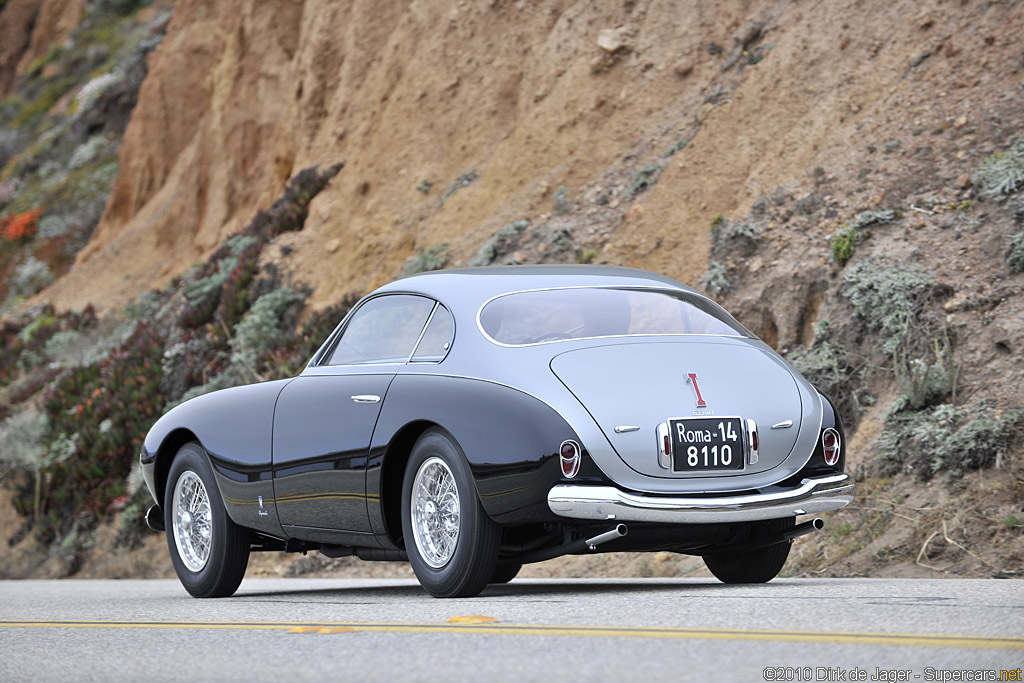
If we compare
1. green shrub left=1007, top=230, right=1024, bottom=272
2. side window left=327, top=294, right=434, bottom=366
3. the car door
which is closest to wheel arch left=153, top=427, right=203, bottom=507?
the car door

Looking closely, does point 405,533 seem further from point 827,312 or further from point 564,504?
point 827,312

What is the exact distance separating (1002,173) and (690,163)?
15.1 ft

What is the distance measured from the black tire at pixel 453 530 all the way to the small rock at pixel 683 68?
1227 cm

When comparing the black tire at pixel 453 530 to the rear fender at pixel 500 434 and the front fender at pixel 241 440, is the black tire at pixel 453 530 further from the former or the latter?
the front fender at pixel 241 440

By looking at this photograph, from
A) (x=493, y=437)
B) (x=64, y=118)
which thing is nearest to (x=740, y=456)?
→ (x=493, y=437)

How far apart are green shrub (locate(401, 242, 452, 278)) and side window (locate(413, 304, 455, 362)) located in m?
10.4

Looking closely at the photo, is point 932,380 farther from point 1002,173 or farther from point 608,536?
point 608,536

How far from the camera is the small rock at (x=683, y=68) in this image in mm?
18312

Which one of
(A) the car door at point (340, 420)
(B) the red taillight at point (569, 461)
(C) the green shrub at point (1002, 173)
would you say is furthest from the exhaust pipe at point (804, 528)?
(C) the green shrub at point (1002, 173)

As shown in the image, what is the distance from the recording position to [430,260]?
A: 18203mm

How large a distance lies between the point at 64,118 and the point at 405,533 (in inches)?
Answer: 1617

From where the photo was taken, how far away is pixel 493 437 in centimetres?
657

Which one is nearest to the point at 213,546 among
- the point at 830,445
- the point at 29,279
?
the point at 830,445

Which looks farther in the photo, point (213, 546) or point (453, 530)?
point (213, 546)
